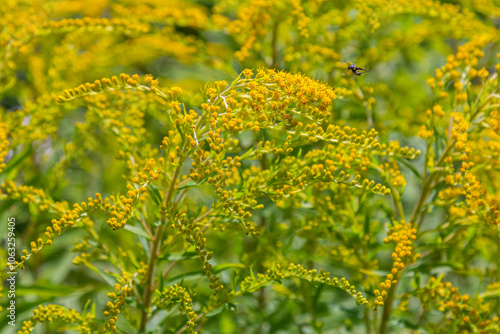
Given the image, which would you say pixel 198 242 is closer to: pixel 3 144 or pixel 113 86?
pixel 113 86

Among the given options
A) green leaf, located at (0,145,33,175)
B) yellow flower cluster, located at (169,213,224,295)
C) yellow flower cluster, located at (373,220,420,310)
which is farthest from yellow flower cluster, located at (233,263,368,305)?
green leaf, located at (0,145,33,175)

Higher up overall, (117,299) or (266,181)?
(266,181)

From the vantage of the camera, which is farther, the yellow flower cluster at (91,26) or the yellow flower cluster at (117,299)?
the yellow flower cluster at (91,26)

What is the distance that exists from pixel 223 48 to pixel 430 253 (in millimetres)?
2244

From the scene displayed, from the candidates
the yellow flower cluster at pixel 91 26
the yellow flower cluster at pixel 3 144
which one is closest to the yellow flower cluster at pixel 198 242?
the yellow flower cluster at pixel 3 144

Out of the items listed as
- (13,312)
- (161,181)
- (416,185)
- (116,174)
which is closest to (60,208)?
(161,181)

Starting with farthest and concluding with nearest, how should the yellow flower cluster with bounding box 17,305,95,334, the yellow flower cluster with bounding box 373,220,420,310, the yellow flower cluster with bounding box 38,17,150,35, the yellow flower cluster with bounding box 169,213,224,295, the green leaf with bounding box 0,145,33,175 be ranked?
the yellow flower cluster with bounding box 38,17,150,35 < the green leaf with bounding box 0,145,33,175 < the yellow flower cluster with bounding box 17,305,95,334 < the yellow flower cluster with bounding box 373,220,420,310 < the yellow flower cluster with bounding box 169,213,224,295

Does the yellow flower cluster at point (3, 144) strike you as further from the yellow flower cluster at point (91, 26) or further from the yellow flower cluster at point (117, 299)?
the yellow flower cluster at point (117, 299)

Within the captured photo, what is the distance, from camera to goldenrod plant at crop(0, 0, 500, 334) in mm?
1774

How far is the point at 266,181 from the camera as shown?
6.17ft

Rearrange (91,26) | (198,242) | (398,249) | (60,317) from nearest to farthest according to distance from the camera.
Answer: (198,242) → (398,249) → (60,317) → (91,26)

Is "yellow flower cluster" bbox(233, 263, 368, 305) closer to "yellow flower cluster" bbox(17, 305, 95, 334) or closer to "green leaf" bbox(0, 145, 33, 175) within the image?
"yellow flower cluster" bbox(17, 305, 95, 334)

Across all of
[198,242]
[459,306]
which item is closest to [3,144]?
[198,242]

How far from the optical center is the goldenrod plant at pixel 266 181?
1.77 m
